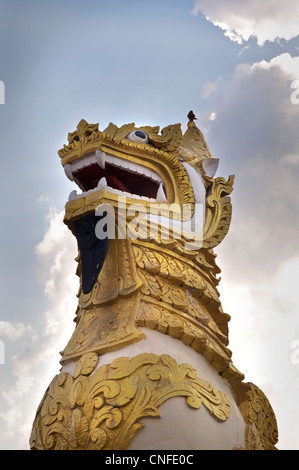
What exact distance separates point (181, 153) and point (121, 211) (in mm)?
1581

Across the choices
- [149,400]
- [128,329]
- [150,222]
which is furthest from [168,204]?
[149,400]

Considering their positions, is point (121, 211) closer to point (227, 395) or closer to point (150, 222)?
point (150, 222)

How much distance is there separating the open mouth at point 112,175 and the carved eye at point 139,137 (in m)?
0.28

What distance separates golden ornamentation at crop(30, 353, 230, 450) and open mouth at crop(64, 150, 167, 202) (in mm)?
1715

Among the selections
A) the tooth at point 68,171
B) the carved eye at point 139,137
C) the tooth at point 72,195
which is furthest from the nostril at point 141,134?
the tooth at point 72,195

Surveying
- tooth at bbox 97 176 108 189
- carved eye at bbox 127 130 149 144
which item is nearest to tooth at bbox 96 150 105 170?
tooth at bbox 97 176 108 189

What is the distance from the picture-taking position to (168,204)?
746cm

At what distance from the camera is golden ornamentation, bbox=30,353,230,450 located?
18.7 feet

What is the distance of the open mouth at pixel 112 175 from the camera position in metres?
7.25

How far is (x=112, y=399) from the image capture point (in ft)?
19.1

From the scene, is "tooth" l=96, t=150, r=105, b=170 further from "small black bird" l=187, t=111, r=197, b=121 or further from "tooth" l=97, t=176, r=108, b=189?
"small black bird" l=187, t=111, r=197, b=121

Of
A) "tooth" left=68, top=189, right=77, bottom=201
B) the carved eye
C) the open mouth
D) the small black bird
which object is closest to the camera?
"tooth" left=68, top=189, right=77, bottom=201

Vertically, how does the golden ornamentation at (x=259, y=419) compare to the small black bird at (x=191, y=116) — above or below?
below

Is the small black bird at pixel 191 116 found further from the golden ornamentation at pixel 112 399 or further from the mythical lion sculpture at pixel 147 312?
the golden ornamentation at pixel 112 399
